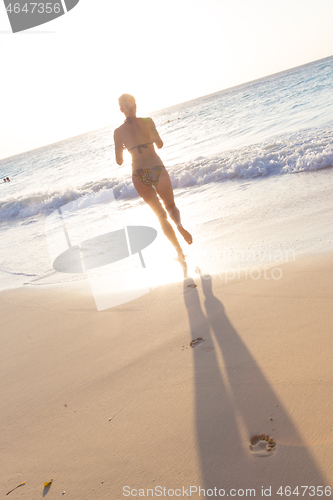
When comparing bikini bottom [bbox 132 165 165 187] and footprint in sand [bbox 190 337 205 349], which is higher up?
bikini bottom [bbox 132 165 165 187]

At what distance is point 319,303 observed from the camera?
2.12m

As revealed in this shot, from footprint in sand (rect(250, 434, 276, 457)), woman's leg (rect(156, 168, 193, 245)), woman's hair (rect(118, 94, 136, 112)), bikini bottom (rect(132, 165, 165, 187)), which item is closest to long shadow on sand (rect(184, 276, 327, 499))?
footprint in sand (rect(250, 434, 276, 457))

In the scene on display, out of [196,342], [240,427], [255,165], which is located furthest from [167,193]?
[255,165]

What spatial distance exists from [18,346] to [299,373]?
6.94 feet

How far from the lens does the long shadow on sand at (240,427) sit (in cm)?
123

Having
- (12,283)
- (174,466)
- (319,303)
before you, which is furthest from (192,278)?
(12,283)

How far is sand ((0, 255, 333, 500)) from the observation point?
131 cm

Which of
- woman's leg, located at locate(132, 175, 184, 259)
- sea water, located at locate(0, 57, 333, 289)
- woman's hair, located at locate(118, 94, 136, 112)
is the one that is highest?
woman's hair, located at locate(118, 94, 136, 112)

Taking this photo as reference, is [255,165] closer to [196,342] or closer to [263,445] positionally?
[196,342]

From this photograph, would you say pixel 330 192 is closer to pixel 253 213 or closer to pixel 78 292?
pixel 253 213

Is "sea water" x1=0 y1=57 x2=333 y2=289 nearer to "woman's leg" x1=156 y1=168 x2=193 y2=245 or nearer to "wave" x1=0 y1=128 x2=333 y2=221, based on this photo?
"wave" x1=0 y1=128 x2=333 y2=221

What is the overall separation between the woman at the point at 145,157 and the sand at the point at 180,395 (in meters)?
1.07

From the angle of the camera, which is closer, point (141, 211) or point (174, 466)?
point (174, 466)

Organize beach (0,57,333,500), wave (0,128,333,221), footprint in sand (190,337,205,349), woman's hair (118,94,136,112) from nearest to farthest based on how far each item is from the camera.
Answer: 1. beach (0,57,333,500)
2. footprint in sand (190,337,205,349)
3. woman's hair (118,94,136,112)
4. wave (0,128,333,221)
